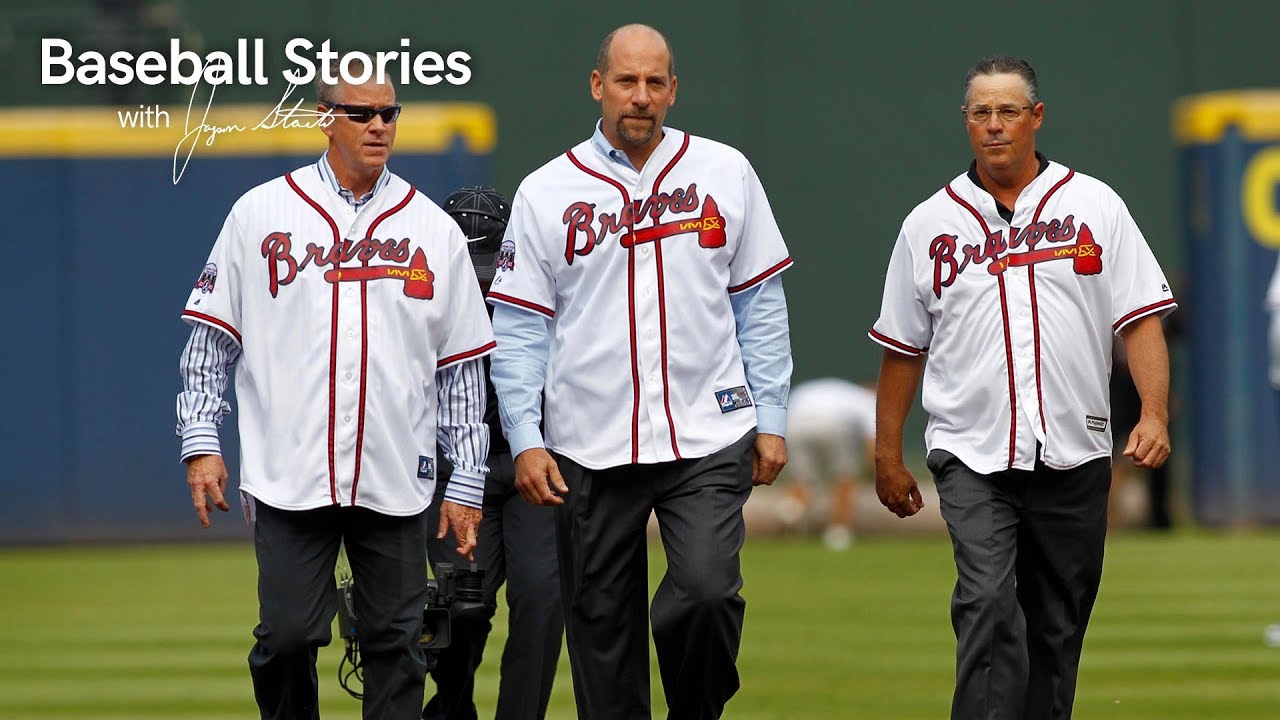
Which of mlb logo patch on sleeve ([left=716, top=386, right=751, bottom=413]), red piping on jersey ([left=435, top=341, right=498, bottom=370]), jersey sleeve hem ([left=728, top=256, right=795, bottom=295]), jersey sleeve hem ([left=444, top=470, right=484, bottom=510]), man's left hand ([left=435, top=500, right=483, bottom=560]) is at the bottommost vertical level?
man's left hand ([left=435, top=500, right=483, bottom=560])

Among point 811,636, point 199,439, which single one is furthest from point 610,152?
point 811,636

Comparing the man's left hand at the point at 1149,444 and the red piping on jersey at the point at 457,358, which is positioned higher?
the red piping on jersey at the point at 457,358

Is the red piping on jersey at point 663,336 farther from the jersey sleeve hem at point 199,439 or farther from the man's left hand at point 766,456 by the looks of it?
the jersey sleeve hem at point 199,439

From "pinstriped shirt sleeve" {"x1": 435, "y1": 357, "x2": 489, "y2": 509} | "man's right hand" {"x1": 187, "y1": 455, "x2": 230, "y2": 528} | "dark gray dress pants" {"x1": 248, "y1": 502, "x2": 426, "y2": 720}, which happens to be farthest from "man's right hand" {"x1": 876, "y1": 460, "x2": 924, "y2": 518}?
"man's right hand" {"x1": 187, "y1": 455, "x2": 230, "y2": 528}

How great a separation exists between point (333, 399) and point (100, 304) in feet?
41.4

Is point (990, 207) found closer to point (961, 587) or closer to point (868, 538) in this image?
point (961, 587)

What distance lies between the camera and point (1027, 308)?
6.69 m

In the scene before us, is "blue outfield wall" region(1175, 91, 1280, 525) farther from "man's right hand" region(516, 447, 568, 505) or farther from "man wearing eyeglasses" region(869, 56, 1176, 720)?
"man's right hand" region(516, 447, 568, 505)

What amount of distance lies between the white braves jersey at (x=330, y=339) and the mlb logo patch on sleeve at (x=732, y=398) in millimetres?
939

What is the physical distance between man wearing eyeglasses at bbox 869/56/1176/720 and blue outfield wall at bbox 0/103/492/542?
1171cm

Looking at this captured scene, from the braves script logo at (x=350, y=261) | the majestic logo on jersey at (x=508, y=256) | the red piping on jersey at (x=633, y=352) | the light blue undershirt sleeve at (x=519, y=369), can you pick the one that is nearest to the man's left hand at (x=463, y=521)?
the light blue undershirt sleeve at (x=519, y=369)

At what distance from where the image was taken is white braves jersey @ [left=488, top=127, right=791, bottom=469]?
21.7ft

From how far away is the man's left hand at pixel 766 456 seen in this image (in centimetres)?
666

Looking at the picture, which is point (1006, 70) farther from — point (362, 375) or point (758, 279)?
point (362, 375)
